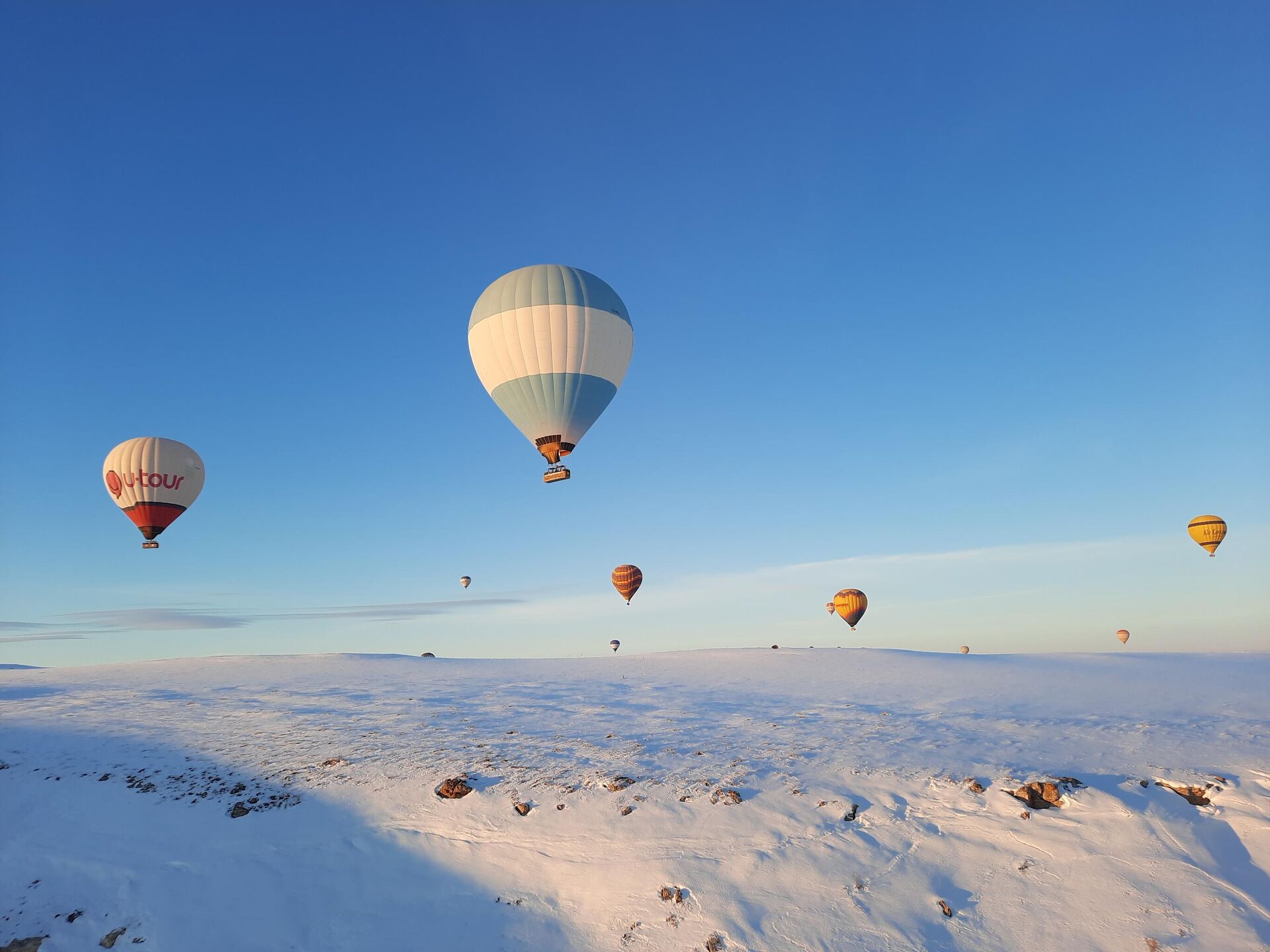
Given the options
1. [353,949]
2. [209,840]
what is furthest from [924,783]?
[209,840]

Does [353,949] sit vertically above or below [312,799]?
below

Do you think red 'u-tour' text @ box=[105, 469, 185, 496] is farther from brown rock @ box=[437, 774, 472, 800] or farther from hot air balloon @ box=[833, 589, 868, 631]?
hot air balloon @ box=[833, 589, 868, 631]

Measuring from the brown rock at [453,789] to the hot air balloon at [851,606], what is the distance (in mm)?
42564

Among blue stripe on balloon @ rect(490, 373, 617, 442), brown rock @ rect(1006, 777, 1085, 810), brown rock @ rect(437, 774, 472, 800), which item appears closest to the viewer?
brown rock @ rect(1006, 777, 1085, 810)

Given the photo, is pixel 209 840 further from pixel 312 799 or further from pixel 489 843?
pixel 489 843

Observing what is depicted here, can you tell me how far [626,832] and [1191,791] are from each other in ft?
29.8

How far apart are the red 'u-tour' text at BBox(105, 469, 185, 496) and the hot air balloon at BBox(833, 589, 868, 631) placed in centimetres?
4201

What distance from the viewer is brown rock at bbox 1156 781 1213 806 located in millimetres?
10926

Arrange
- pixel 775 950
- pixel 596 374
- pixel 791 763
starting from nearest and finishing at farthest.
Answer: pixel 775 950, pixel 791 763, pixel 596 374

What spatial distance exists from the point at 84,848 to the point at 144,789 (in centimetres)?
168

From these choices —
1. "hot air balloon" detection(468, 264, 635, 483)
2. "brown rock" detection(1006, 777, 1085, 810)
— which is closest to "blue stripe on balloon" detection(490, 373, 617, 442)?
"hot air balloon" detection(468, 264, 635, 483)

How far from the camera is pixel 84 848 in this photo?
10305 millimetres

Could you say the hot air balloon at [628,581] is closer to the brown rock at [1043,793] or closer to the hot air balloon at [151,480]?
the hot air balloon at [151,480]

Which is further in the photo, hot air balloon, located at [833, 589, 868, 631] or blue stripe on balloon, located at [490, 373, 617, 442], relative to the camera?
hot air balloon, located at [833, 589, 868, 631]
